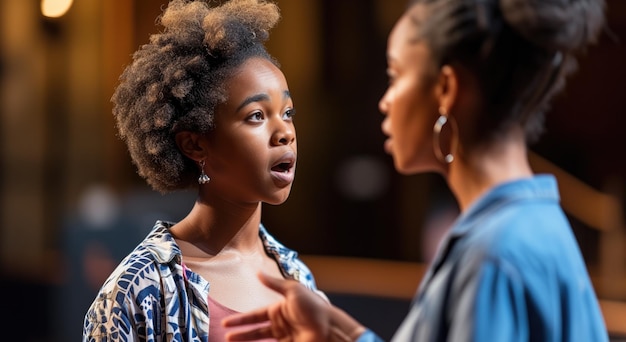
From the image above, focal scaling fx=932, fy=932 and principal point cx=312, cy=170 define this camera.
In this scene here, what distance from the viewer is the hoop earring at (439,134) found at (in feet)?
5.01

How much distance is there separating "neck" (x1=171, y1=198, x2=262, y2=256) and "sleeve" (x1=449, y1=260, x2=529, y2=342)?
0.90 m

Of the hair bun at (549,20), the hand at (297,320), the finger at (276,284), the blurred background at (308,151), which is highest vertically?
the hair bun at (549,20)

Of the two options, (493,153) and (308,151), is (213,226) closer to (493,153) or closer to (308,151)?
(493,153)

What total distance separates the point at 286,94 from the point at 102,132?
315 cm

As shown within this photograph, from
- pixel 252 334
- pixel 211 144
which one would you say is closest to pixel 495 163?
pixel 252 334

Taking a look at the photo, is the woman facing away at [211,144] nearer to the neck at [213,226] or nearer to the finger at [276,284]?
the neck at [213,226]

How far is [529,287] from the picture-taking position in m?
1.40

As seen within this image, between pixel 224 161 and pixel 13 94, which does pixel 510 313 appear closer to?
pixel 224 161

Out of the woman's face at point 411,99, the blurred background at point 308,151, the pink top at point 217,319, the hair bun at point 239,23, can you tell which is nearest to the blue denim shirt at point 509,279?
the woman's face at point 411,99

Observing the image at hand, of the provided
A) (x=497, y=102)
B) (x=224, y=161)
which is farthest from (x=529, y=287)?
(x=224, y=161)

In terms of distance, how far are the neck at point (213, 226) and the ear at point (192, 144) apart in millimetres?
107

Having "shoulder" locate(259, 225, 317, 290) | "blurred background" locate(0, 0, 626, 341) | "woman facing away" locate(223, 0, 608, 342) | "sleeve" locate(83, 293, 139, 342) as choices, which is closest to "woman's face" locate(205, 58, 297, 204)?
"shoulder" locate(259, 225, 317, 290)

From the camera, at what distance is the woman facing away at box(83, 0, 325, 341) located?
6.90 feet

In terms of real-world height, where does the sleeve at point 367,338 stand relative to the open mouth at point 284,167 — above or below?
below
